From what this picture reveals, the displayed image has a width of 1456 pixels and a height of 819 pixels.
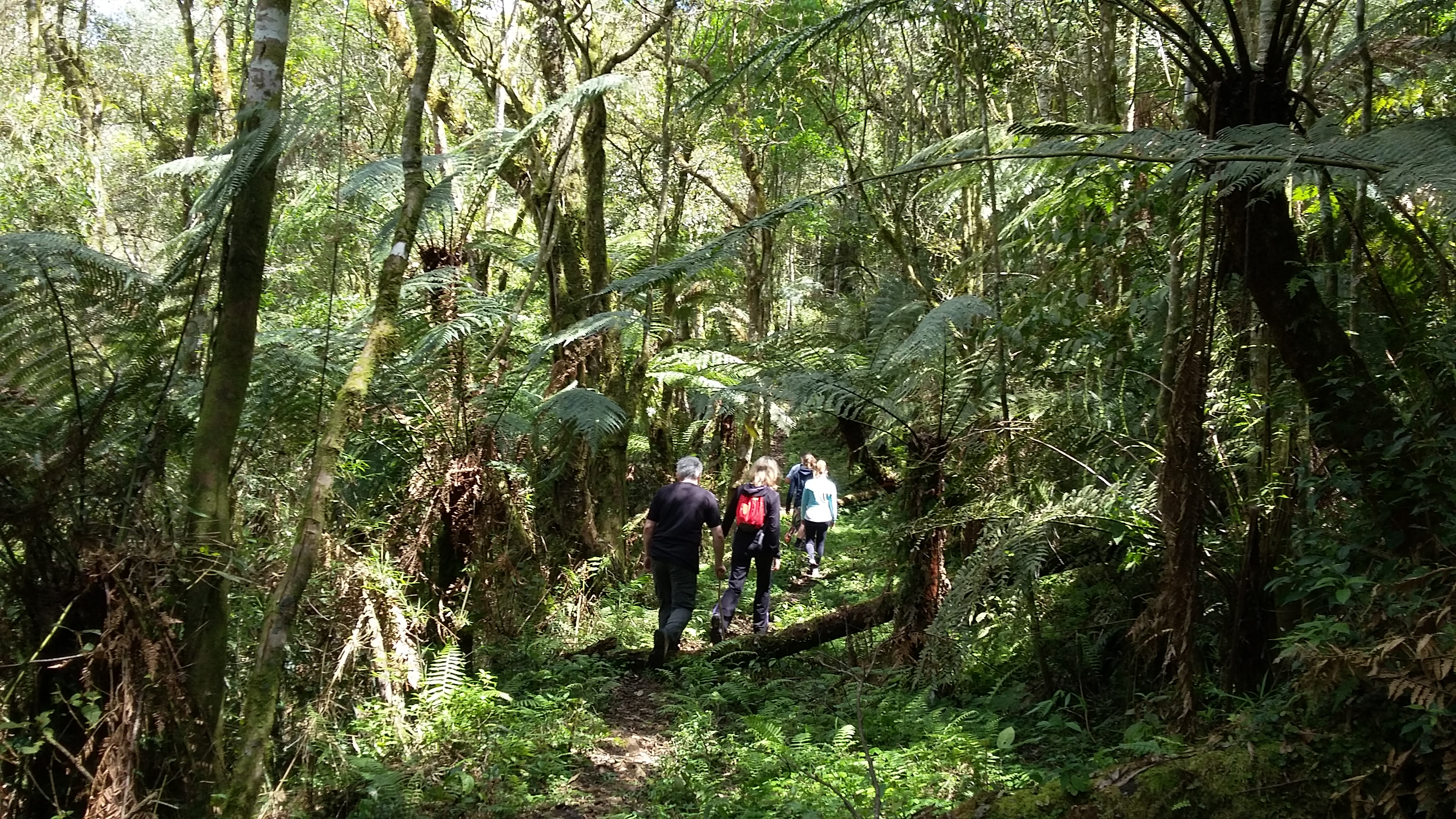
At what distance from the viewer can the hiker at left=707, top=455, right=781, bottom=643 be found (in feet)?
22.8

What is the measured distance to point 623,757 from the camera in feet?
15.8

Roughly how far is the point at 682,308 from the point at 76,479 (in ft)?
26.4

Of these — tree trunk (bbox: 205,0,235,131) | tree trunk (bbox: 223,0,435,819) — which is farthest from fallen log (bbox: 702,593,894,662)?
tree trunk (bbox: 205,0,235,131)

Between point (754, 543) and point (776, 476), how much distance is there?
589 millimetres

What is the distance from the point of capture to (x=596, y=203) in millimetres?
7953

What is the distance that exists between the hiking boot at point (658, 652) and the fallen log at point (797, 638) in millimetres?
352

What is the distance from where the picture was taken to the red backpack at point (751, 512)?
22.8ft

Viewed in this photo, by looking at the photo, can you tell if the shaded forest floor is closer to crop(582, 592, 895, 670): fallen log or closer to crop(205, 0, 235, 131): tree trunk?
crop(582, 592, 895, 670): fallen log

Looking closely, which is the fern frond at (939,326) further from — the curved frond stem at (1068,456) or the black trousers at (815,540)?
the black trousers at (815,540)

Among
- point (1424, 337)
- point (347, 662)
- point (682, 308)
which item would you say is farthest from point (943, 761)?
point (682, 308)

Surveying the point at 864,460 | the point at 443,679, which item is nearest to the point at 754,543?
the point at 443,679

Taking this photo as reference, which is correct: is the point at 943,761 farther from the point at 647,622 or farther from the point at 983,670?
the point at 647,622

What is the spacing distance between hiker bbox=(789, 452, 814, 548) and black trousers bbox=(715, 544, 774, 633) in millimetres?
3725

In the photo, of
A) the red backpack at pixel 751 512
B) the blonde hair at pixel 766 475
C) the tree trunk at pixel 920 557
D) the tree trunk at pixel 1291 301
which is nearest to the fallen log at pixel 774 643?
the tree trunk at pixel 920 557
